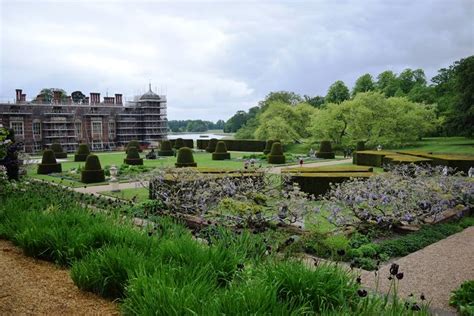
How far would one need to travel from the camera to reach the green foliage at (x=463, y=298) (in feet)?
14.4

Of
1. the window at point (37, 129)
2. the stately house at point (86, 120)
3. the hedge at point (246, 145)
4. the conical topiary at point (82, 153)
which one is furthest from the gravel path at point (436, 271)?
the window at point (37, 129)

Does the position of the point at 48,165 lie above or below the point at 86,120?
below

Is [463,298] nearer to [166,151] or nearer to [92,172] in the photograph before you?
[92,172]

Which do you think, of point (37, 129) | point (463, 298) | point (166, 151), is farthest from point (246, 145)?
point (463, 298)

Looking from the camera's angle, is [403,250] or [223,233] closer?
[223,233]

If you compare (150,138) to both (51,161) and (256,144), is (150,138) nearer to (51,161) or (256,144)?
(256,144)

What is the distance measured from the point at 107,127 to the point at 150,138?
6211 mm

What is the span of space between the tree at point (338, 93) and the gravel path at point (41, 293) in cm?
5216

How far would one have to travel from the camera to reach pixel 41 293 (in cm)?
420

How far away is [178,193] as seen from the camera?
30.8 ft

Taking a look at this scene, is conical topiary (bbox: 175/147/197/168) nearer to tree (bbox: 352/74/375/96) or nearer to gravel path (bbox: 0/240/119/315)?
gravel path (bbox: 0/240/119/315)

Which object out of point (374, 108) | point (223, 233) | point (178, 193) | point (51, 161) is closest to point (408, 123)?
point (374, 108)

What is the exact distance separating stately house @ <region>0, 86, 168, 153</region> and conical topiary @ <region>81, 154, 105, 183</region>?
83.1 ft

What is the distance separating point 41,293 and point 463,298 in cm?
446
